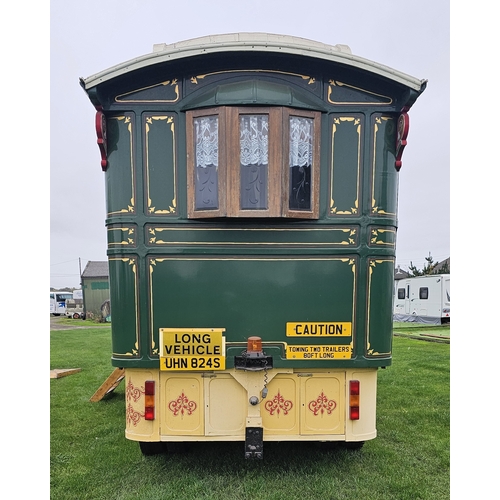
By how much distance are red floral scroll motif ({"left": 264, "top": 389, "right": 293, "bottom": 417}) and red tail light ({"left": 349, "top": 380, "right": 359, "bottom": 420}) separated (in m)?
0.54

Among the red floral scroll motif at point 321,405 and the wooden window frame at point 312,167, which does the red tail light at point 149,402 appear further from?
the wooden window frame at point 312,167

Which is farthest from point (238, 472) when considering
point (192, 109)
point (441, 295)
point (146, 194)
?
point (441, 295)

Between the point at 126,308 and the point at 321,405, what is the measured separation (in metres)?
1.96

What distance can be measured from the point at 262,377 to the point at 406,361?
23.9 ft

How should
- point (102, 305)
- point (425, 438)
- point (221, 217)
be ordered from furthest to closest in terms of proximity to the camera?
point (102, 305) < point (425, 438) < point (221, 217)

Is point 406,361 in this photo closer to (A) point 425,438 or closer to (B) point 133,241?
(A) point 425,438

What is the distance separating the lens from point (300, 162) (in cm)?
337

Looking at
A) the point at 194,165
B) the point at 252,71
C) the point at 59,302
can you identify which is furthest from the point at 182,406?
the point at 59,302

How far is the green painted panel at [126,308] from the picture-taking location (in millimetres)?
3373

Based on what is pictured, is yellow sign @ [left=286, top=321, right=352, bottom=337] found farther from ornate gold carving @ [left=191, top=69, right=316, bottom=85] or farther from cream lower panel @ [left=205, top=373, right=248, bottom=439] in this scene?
ornate gold carving @ [left=191, top=69, right=316, bottom=85]

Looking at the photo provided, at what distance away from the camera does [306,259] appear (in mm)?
3391

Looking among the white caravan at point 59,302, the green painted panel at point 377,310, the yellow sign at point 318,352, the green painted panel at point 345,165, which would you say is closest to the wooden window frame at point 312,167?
the green painted panel at point 345,165

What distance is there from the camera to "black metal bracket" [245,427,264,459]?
322 centimetres

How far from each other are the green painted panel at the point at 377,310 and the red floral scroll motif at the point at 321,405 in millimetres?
551
